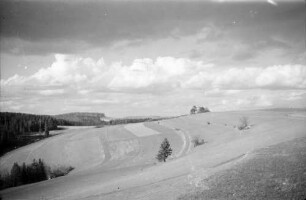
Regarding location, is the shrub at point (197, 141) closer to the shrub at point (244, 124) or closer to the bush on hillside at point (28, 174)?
the shrub at point (244, 124)

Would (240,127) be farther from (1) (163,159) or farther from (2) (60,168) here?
(2) (60,168)

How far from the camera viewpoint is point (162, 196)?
63.8 feet

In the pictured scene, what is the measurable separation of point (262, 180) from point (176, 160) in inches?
818

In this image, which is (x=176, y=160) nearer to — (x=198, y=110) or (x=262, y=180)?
(x=262, y=180)

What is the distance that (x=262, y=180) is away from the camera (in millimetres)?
18453

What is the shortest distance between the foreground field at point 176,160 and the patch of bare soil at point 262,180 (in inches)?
2.5

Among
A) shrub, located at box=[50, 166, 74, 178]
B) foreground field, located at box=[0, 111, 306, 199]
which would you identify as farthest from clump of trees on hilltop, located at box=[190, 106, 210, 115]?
shrub, located at box=[50, 166, 74, 178]

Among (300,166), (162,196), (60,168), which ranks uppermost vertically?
(300,166)

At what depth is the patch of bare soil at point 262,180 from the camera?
16344 mm

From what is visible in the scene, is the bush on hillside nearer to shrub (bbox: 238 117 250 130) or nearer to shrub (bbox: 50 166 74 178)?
shrub (bbox: 50 166 74 178)

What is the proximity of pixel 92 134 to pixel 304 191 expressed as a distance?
87411mm

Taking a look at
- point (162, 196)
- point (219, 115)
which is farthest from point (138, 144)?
point (162, 196)

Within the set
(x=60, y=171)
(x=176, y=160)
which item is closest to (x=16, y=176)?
(x=60, y=171)

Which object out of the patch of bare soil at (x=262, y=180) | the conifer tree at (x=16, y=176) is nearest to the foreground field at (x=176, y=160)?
the patch of bare soil at (x=262, y=180)
